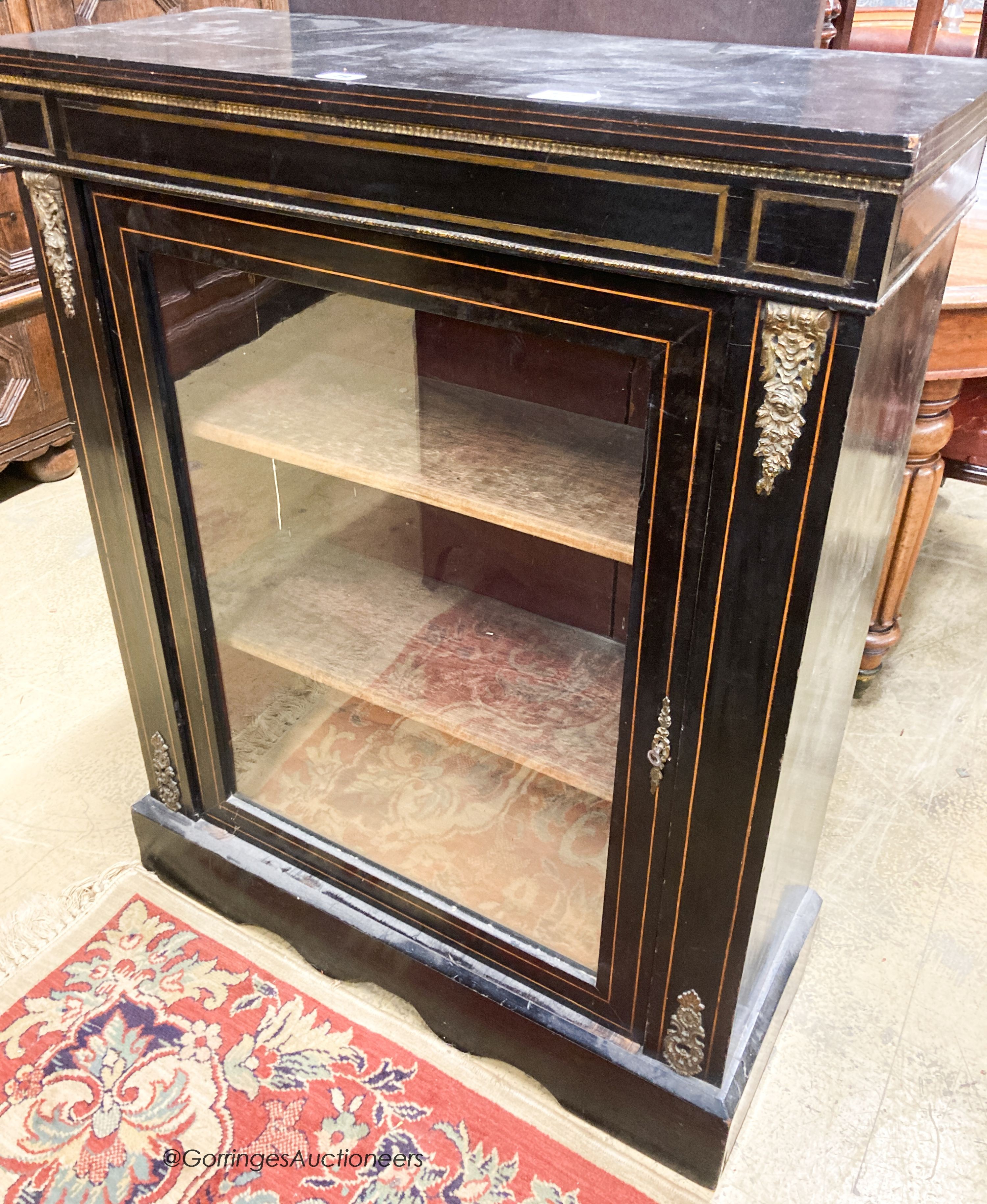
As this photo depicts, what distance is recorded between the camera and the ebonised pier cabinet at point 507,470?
2.39ft

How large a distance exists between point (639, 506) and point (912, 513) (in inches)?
39.4

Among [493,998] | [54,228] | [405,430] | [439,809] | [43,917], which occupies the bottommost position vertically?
[43,917]

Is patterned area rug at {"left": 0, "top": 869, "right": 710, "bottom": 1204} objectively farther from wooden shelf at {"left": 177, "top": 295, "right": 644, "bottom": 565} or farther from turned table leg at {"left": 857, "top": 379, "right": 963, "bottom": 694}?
turned table leg at {"left": 857, "top": 379, "right": 963, "bottom": 694}

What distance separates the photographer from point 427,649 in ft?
3.92

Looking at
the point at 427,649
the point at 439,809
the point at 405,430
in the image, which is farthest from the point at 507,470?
the point at 439,809

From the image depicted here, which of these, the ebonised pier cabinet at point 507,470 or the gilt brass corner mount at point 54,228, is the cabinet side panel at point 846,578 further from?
the gilt brass corner mount at point 54,228

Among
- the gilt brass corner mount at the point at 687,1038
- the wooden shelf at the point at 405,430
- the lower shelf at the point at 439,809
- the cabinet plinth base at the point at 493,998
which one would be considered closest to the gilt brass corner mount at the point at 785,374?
the wooden shelf at the point at 405,430

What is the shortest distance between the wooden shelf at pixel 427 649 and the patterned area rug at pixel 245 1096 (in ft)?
1.34

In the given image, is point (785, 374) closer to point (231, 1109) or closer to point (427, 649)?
point (427, 649)

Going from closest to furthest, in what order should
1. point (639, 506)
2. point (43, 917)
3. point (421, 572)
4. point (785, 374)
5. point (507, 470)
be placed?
1. point (785, 374)
2. point (639, 506)
3. point (507, 470)
4. point (421, 572)
5. point (43, 917)

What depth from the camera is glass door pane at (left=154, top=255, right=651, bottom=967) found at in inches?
37.1

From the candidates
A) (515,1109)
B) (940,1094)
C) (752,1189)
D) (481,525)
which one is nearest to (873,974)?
(940,1094)

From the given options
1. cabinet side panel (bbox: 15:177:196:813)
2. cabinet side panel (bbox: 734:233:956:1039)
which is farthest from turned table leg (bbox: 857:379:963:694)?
cabinet side panel (bbox: 15:177:196:813)

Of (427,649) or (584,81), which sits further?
(427,649)
